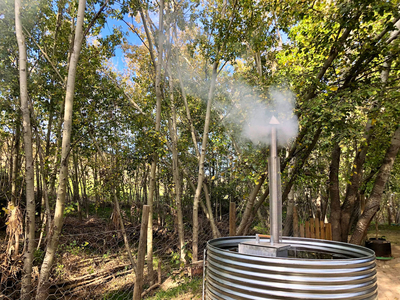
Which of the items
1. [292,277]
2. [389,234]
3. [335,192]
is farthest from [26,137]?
[389,234]

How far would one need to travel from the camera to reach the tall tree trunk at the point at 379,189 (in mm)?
4496

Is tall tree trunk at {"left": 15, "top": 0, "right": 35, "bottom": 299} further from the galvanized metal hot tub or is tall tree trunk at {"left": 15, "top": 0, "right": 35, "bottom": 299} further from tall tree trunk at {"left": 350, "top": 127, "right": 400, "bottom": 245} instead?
tall tree trunk at {"left": 350, "top": 127, "right": 400, "bottom": 245}

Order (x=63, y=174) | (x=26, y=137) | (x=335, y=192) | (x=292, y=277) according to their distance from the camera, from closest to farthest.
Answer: (x=292, y=277) < (x=63, y=174) < (x=26, y=137) < (x=335, y=192)

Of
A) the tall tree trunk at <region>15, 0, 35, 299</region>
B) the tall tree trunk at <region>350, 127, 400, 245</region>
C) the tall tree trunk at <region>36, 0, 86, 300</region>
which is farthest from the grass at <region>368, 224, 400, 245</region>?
the tall tree trunk at <region>15, 0, 35, 299</region>

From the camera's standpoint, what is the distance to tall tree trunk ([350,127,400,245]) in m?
4.50

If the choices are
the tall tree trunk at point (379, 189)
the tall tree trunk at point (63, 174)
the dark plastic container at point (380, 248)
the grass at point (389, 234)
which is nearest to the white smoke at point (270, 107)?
the tall tree trunk at point (379, 189)

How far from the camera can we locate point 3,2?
478cm

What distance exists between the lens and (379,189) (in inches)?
181

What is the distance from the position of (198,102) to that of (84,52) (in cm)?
359

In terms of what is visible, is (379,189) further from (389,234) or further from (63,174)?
(389,234)

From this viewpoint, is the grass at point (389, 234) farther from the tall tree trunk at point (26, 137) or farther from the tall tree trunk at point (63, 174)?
the tall tree trunk at point (26, 137)

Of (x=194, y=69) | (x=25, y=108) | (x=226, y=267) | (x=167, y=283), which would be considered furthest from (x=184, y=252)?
(x=194, y=69)

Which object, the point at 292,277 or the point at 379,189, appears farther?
the point at 379,189

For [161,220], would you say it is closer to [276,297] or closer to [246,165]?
[246,165]
